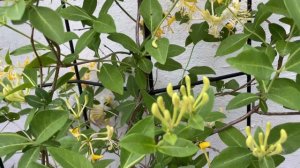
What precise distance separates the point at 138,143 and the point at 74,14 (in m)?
0.29

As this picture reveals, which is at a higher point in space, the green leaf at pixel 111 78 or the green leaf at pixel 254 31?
the green leaf at pixel 254 31

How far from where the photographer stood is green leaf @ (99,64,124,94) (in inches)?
33.0

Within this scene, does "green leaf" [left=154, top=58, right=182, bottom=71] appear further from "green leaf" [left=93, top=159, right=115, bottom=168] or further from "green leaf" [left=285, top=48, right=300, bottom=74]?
"green leaf" [left=285, top=48, right=300, bottom=74]

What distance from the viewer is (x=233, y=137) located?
0.81 metres

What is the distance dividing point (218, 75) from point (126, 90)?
0.27m

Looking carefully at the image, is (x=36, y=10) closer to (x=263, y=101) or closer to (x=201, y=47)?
(x=263, y=101)

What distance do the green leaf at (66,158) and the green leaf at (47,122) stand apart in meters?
0.08

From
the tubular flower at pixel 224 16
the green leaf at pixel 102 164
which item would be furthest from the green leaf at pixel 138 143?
the tubular flower at pixel 224 16

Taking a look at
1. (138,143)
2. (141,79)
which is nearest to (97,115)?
(141,79)

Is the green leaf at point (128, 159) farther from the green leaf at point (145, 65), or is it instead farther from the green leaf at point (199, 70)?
the green leaf at point (199, 70)

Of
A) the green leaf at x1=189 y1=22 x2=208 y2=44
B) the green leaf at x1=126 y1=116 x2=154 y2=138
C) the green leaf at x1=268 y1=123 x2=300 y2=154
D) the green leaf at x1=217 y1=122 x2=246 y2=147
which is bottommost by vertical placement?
the green leaf at x1=217 y1=122 x2=246 y2=147

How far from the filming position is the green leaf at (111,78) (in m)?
0.84

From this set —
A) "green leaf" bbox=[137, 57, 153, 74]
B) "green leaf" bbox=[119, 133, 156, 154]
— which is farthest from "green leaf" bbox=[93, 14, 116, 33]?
"green leaf" bbox=[119, 133, 156, 154]

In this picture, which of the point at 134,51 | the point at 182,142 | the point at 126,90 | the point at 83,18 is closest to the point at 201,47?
the point at 126,90
